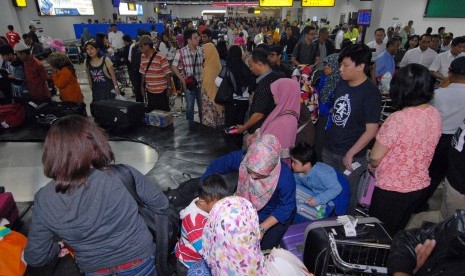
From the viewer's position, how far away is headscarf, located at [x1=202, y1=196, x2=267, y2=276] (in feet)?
3.78

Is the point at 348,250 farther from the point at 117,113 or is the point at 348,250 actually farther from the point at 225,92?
the point at 117,113

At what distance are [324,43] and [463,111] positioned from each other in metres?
4.25

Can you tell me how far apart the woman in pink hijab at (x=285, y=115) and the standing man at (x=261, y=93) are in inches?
7.0

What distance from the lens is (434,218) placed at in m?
3.02

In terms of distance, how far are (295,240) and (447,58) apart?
4191 millimetres

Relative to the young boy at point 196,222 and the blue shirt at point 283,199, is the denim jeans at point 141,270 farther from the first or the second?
the blue shirt at point 283,199

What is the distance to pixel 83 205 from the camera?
1.14 meters

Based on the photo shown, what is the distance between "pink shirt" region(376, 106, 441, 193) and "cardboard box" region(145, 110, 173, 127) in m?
3.04

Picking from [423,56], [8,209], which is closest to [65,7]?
[8,209]

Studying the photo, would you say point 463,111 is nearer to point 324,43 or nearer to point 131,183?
point 131,183

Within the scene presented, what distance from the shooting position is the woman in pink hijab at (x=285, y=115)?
255 centimetres

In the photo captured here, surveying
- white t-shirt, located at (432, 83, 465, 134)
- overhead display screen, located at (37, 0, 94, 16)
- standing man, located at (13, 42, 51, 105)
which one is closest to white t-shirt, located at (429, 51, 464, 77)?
white t-shirt, located at (432, 83, 465, 134)

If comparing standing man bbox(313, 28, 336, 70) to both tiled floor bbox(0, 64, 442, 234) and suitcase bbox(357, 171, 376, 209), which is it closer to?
tiled floor bbox(0, 64, 442, 234)

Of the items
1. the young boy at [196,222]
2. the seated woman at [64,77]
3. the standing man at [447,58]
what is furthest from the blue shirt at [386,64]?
the seated woman at [64,77]
